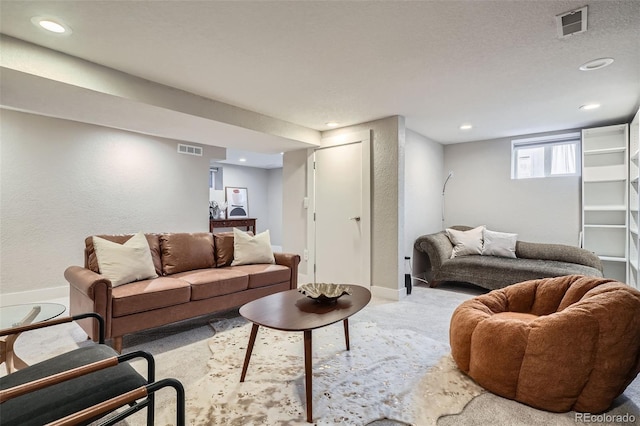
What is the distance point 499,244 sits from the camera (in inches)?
174

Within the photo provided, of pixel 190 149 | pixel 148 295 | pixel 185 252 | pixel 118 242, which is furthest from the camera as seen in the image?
pixel 190 149

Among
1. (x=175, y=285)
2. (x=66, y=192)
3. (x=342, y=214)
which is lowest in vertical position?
(x=175, y=285)

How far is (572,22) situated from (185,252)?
3.60 m

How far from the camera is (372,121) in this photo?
399cm

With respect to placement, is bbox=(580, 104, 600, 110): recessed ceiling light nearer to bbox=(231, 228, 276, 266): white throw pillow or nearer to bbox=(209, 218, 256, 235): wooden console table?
bbox=(231, 228, 276, 266): white throw pillow

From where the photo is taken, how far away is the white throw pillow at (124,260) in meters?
2.51

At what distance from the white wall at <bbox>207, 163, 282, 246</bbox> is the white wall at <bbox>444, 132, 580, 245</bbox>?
4.97m

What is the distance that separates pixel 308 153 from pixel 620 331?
3.82 meters

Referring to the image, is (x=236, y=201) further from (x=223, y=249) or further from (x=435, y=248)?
(x=435, y=248)

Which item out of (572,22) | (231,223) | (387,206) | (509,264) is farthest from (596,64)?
(231,223)

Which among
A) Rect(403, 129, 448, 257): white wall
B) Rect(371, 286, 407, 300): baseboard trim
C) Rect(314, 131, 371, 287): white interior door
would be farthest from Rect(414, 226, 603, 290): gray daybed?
Rect(314, 131, 371, 287): white interior door

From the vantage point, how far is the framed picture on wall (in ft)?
26.0

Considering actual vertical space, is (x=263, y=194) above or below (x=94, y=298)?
above

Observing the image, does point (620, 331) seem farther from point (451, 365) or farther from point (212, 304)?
point (212, 304)
